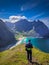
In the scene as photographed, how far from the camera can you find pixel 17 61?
1454 centimetres

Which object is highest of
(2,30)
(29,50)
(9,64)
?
(2,30)

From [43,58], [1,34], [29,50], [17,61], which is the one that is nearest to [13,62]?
[17,61]

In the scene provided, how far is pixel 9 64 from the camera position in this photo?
44.9 feet

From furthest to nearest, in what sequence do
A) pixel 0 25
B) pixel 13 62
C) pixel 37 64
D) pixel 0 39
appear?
pixel 0 25
pixel 0 39
pixel 13 62
pixel 37 64

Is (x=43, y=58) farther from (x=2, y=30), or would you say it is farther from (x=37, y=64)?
(x=2, y=30)

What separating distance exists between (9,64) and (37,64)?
94.5 inches

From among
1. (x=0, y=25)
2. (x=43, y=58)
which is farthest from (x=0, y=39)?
(x=43, y=58)

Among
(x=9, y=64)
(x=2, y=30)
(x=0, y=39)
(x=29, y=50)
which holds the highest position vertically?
(x=2, y=30)

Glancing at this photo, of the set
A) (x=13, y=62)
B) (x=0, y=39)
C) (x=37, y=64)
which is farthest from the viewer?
(x=0, y=39)

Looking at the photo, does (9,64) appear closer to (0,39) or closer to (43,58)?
(43,58)

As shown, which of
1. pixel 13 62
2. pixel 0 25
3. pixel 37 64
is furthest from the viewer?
pixel 0 25

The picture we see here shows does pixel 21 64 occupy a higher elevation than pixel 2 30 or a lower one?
lower

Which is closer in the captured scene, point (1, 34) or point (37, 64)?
point (37, 64)

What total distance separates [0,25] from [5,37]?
17.0 m
